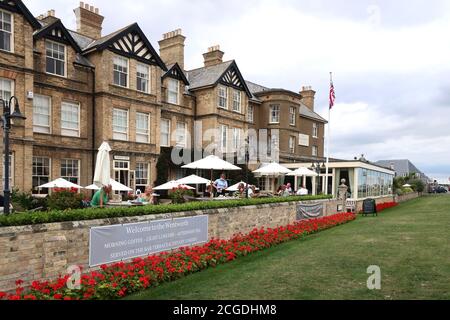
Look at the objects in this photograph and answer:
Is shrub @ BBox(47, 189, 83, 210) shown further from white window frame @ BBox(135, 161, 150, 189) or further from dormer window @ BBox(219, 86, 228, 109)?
dormer window @ BBox(219, 86, 228, 109)

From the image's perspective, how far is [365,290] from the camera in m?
7.04

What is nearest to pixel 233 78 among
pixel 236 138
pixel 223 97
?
pixel 223 97

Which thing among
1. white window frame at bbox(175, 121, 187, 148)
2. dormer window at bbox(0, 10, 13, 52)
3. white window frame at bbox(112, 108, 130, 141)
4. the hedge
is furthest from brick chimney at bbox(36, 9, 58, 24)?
the hedge

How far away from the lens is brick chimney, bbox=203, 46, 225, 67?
35.2 m

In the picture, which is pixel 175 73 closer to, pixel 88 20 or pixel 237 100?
pixel 237 100

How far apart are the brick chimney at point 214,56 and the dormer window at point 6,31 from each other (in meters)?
19.2

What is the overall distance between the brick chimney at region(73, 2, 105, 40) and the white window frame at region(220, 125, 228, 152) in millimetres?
12261

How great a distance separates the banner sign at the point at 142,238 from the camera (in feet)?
29.4

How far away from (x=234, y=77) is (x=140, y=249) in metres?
25.4

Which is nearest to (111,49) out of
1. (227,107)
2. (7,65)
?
(7,65)

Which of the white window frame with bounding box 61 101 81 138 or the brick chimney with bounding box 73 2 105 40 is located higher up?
the brick chimney with bounding box 73 2 105 40

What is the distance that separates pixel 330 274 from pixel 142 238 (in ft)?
16.4

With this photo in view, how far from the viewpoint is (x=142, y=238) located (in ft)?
32.9
